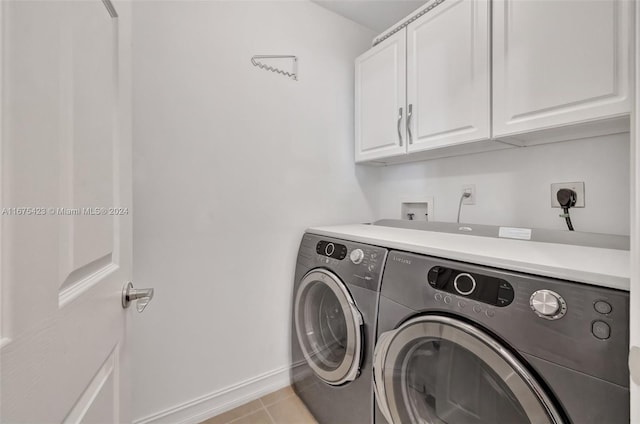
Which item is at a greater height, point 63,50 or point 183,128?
point 183,128

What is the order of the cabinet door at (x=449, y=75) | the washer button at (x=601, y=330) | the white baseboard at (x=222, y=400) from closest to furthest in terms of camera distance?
the washer button at (x=601, y=330) → the cabinet door at (x=449, y=75) → the white baseboard at (x=222, y=400)

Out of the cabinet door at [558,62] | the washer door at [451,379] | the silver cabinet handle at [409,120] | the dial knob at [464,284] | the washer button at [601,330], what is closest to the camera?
the washer button at [601,330]

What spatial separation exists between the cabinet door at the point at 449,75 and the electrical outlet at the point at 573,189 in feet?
1.44

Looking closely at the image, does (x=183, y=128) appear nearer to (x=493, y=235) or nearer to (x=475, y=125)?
(x=475, y=125)

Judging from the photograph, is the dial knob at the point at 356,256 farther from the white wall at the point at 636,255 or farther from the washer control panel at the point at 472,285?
the white wall at the point at 636,255

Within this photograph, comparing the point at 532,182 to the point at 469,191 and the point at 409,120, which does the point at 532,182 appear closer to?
the point at 469,191

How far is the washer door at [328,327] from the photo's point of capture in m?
1.13

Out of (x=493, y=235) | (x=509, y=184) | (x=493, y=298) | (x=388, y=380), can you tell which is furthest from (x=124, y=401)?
(x=509, y=184)

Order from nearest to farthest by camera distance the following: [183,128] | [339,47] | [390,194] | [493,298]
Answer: [493,298] < [183,128] < [339,47] < [390,194]

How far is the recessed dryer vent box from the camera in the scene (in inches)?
70.1

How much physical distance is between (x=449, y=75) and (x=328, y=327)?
1491mm

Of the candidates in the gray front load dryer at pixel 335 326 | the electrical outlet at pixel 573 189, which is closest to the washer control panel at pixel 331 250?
the gray front load dryer at pixel 335 326

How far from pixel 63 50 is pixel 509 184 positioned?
70.0 inches

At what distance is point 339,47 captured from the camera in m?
1.92
